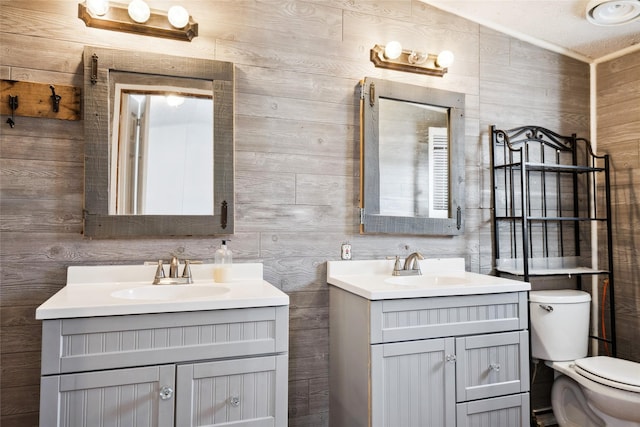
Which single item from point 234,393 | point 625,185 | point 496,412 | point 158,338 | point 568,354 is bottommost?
point 496,412

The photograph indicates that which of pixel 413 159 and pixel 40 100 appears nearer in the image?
pixel 40 100

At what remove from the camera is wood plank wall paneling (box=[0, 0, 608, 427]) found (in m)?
1.74

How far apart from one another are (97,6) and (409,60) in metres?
1.50

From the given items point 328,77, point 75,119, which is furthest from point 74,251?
point 328,77

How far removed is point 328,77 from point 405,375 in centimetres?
146

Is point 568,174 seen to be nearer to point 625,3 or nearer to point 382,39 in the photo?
point 625,3

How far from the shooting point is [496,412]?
6.03 feet

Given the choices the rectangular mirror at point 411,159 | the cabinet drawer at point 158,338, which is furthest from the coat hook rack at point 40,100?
the rectangular mirror at point 411,159

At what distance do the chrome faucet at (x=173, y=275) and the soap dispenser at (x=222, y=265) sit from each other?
12 cm

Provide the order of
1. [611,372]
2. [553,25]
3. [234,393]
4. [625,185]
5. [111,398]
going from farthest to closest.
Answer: [625,185]
[553,25]
[611,372]
[234,393]
[111,398]

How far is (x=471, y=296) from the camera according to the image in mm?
1817

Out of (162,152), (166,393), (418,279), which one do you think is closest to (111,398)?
(166,393)

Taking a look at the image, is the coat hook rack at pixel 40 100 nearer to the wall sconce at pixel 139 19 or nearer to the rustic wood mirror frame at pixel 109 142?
the rustic wood mirror frame at pixel 109 142

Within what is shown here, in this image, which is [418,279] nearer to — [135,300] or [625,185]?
[135,300]
